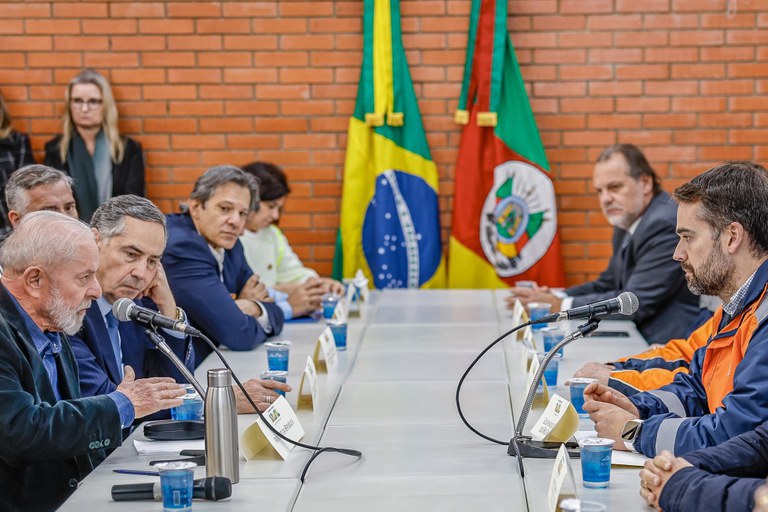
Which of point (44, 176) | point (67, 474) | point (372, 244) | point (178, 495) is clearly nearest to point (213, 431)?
point (178, 495)

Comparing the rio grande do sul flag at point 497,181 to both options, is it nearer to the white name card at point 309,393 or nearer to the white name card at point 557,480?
the white name card at point 309,393

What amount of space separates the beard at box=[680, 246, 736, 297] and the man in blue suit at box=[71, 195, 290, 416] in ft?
3.37

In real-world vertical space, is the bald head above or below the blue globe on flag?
above

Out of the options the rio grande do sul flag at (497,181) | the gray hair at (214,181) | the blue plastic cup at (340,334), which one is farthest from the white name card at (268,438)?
the rio grande do sul flag at (497,181)

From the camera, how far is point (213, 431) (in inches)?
76.7

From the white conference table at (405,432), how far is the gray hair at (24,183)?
91 centimetres

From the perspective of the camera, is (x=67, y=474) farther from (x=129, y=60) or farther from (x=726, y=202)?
(x=129, y=60)

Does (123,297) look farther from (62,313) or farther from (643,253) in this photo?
(643,253)

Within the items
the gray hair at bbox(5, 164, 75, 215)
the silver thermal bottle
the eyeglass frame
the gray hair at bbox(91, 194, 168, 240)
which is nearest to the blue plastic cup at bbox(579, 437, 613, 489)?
the silver thermal bottle

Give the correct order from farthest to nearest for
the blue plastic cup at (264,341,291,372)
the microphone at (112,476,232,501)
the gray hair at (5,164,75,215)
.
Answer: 1. the gray hair at (5,164,75,215)
2. the blue plastic cup at (264,341,291,372)
3. the microphone at (112,476,232,501)

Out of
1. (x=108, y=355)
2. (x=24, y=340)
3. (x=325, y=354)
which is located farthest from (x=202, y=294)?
(x=24, y=340)

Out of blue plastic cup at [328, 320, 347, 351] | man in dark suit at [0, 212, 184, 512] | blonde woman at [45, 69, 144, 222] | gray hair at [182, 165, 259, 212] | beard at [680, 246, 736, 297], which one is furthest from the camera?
blonde woman at [45, 69, 144, 222]

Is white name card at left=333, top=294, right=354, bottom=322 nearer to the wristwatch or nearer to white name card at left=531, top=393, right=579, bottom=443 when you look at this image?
white name card at left=531, top=393, right=579, bottom=443

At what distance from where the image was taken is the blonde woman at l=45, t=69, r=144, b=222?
5352 mm
